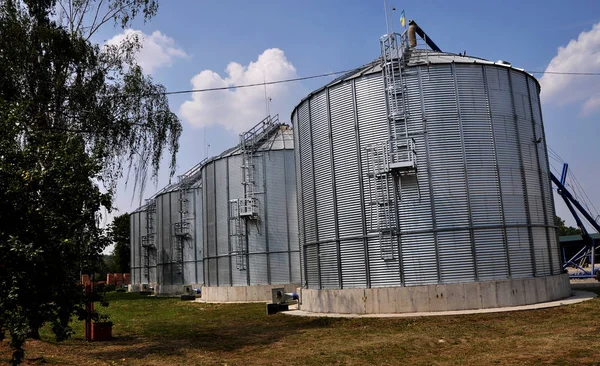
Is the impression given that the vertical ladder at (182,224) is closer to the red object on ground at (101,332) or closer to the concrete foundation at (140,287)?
the concrete foundation at (140,287)

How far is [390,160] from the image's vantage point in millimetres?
22828

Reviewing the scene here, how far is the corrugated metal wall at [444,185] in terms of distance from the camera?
73.7 ft

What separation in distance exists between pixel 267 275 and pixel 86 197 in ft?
75.7

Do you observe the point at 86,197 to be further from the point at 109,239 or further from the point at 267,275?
the point at 267,275

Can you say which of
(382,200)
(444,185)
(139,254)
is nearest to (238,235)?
(382,200)

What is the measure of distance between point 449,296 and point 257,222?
18436 millimetres

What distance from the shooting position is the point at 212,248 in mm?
41156

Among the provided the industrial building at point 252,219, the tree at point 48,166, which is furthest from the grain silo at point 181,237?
the tree at point 48,166

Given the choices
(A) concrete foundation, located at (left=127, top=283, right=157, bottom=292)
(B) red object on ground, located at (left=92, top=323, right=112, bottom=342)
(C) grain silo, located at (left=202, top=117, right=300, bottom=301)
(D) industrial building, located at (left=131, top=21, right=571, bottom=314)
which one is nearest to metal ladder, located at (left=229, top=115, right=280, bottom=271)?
(C) grain silo, located at (left=202, top=117, right=300, bottom=301)

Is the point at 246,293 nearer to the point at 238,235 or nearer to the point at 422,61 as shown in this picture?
the point at 238,235

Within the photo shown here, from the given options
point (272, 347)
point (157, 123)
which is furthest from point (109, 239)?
point (157, 123)

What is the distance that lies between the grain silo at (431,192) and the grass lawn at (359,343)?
1.89 metres

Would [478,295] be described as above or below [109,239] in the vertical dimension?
below

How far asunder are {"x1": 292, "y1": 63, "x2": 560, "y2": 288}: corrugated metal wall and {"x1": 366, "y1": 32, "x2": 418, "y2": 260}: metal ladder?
0.92 ft
